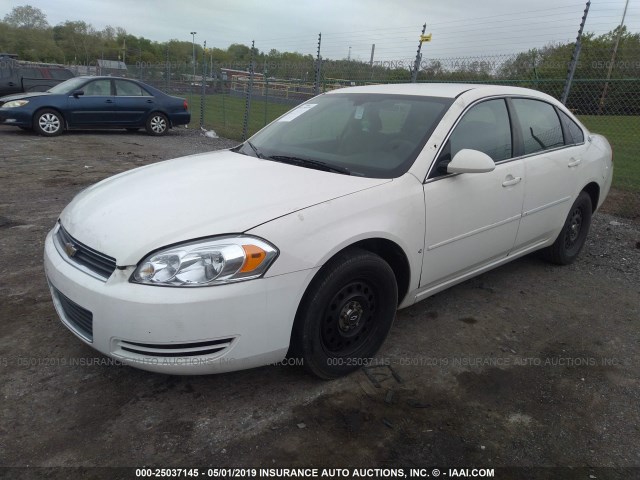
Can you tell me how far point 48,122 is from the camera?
1138cm

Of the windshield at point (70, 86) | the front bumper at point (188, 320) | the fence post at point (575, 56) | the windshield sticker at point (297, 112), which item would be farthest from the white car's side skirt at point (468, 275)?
the windshield at point (70, 86)

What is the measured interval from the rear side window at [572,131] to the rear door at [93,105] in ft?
34.9

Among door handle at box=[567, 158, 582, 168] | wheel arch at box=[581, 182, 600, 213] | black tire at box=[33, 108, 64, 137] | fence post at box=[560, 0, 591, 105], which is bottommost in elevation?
black tire at box=[33, 108, 64, 137]

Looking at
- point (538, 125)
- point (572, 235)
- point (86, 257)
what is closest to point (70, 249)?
point (86, 257)

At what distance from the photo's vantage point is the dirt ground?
2.21m

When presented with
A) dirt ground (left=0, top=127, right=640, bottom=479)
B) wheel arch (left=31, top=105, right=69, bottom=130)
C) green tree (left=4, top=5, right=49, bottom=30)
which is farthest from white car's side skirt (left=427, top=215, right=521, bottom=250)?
green tree (left=4, top=5, right=49, bottom=30)

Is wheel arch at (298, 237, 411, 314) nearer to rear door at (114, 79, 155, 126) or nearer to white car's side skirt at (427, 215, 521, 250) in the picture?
white car's side skirt at (427, 215, 521, 250)

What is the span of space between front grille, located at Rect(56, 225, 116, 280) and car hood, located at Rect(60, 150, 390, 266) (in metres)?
0.03

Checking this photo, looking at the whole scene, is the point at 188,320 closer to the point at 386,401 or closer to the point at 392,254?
the point at 386,401

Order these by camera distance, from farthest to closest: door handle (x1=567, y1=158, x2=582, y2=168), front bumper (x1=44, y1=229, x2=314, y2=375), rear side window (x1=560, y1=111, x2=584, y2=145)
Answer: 1. rear side window (x1=560, y1=111, x2=584, y2=145)
2. door handle (x1=567, y1=158, x2=582, y2=168)
3. front bumper (x1=44, y1=229, x2=314, y2=375)

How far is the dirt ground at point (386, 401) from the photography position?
221 centimetres

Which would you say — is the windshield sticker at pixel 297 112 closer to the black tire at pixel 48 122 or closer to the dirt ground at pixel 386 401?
the dirt ground at pixel 386 401

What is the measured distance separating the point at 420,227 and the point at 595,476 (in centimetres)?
148

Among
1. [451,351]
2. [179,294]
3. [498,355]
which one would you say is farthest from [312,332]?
[498,355]
